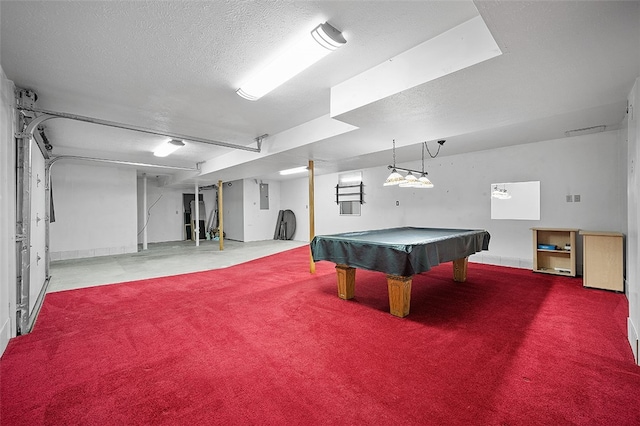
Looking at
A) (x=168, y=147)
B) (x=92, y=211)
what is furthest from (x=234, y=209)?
(x=168, y=147)

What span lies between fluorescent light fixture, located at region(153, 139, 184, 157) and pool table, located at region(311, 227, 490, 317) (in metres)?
3.70

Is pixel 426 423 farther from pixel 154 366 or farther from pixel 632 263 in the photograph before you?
pixel 632 263

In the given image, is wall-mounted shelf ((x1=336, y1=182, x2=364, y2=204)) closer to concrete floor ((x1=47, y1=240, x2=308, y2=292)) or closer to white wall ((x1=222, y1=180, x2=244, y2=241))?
concrete floor ((x1=47, y1=240, x2=308, y2=292))

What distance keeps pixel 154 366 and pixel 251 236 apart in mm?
9495

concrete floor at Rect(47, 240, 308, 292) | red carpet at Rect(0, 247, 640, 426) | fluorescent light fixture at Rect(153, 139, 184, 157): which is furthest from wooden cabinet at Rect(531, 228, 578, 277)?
fluorescent light fixture at Rect(153, 139, 184, 157)

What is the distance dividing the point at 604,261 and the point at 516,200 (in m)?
1.91

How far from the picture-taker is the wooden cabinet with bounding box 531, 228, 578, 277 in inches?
199

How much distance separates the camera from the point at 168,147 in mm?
→ 6113

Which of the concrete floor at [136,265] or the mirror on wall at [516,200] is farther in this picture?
the mirror on wall at [516,200]

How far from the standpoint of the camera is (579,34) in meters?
1.96

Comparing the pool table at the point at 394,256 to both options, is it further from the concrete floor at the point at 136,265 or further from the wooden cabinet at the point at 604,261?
the concrete floor at the point at 136,265

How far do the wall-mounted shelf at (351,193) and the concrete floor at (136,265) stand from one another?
283 cm

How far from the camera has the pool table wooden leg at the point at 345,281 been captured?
13.0 ft

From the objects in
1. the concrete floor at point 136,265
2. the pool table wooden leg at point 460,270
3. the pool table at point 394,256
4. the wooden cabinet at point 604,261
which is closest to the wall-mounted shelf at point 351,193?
the concrete floor at point 136,265
